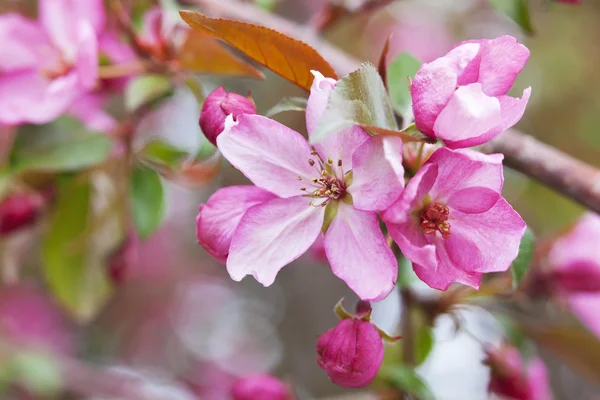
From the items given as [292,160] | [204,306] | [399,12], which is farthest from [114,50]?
[204,306]

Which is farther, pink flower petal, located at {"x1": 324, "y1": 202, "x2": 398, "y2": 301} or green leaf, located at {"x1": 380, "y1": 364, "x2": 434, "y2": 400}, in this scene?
green leaf, located at {"x1": 380, "y1": 364, "x2": 434, "y2": 400}

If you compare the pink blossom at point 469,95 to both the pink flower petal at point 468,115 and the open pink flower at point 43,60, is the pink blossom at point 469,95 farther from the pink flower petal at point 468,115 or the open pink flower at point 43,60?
the open pink flower at point 43,60

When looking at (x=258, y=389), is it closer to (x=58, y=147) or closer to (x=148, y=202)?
(x=148, y=202)

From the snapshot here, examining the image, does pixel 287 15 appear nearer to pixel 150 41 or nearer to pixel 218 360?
pixel 218 360

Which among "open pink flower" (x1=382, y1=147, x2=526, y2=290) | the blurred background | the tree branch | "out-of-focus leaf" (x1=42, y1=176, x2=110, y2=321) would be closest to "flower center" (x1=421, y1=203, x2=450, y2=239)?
"open pink flower" (x1=382, y1=147, x2=526, y2=290)

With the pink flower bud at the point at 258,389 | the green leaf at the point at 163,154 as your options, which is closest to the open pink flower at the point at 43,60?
the green leaf at the point at 163,154

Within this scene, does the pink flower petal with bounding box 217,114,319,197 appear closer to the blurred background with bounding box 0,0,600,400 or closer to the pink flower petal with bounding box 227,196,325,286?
the pink flower petal with bounding box 227,196,325,286
